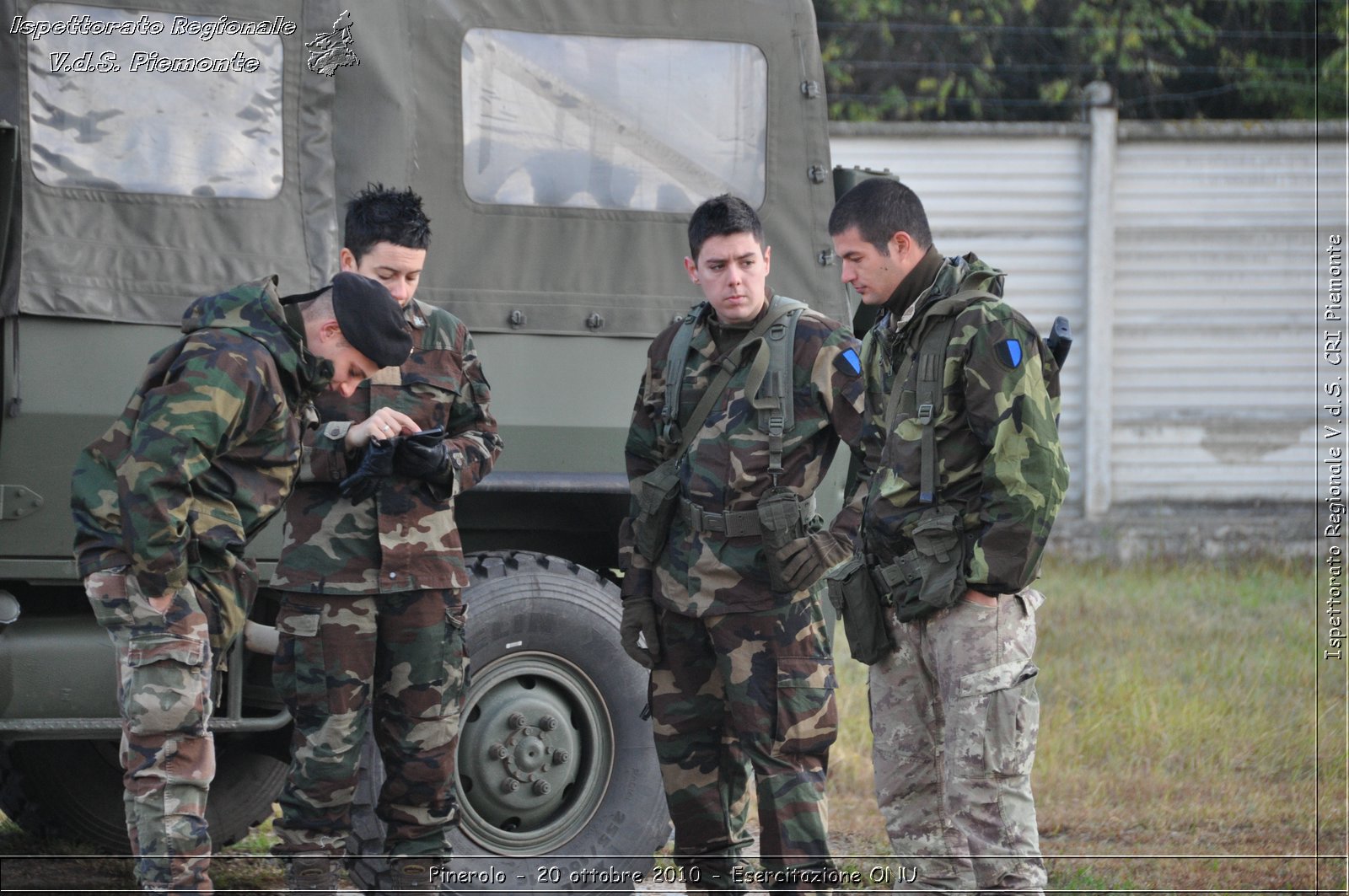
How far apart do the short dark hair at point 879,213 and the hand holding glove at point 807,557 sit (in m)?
0.76

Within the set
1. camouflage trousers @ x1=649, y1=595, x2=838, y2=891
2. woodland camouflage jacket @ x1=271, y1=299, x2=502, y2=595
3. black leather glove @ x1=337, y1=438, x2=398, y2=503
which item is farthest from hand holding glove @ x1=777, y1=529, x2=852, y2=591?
black leather glove @ x1=337, y1=438, x2=398, y2=503

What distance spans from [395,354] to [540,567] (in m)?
1.17

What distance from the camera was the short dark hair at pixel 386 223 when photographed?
13.3 ft

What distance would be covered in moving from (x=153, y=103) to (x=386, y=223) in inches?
33.8

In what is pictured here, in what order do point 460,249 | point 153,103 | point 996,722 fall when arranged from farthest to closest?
point 460,249, point 153,103, point 996,722

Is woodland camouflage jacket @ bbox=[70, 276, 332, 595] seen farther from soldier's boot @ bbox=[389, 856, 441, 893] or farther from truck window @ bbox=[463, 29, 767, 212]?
truck window @ bbox=[463, 29, 767, 212]

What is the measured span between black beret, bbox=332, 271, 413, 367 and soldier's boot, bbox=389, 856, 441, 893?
135cm

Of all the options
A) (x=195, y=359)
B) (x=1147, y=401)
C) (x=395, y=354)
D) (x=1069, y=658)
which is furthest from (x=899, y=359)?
(x=1147, y=401)

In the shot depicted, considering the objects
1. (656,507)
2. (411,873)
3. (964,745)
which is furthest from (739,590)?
(411,873)

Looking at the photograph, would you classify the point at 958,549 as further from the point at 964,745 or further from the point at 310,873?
the point at 310,873

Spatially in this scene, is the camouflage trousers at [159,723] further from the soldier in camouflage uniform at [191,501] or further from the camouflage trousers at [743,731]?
the camouflage trousers at [743,731]

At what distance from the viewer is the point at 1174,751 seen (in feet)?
21.2

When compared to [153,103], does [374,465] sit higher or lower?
lower

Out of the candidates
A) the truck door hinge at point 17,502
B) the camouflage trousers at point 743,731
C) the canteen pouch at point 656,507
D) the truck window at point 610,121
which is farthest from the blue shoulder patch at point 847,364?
the truck door hinge at point 17,502
